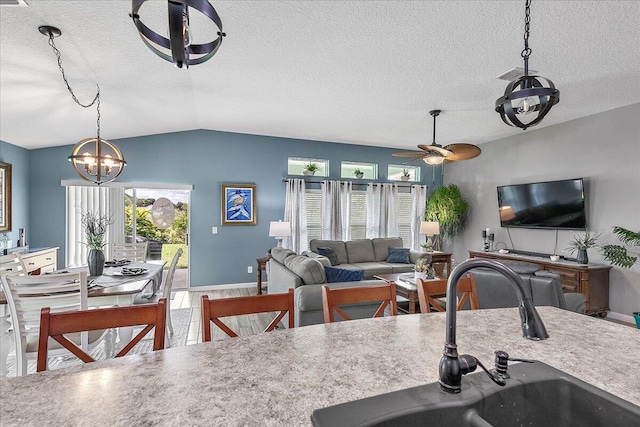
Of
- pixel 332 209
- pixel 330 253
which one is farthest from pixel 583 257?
pixel 332 209

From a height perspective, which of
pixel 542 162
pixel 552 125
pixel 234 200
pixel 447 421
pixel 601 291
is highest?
pixel 552 125

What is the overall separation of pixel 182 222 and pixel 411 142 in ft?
16.5

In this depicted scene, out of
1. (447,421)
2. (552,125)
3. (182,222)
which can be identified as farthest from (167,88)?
(552,125)

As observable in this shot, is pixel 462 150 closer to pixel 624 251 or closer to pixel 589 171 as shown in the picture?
pixel 589 171

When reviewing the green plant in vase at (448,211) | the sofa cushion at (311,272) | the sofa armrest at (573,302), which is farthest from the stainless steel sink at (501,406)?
the green plant in vase at (448,211)

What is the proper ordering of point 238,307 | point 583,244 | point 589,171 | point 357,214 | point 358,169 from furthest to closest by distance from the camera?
1. point 358,169
2. point 357,214
3. point 589,171
4. point 583,244
5. point 238,307

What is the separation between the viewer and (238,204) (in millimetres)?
6184

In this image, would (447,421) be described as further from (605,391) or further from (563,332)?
(563,332)

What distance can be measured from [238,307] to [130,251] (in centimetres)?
369

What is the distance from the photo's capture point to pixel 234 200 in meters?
6.17

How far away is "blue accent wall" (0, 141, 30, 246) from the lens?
4.82 meters

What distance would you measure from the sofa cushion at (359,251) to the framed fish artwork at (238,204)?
6.32 feet

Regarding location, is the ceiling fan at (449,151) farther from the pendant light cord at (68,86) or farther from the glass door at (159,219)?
the glass door at (159,219)

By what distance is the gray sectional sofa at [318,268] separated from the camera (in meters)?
3.07
